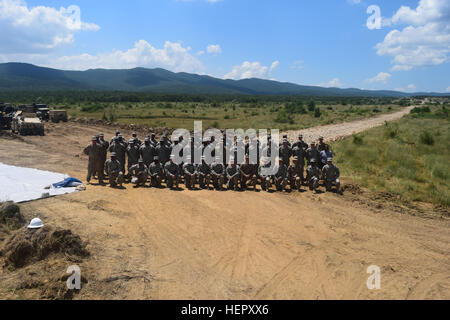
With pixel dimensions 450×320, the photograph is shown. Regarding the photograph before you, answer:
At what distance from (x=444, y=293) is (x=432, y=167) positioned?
994 cm

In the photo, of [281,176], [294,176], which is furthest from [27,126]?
[294,176]

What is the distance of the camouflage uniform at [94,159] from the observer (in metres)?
12.6

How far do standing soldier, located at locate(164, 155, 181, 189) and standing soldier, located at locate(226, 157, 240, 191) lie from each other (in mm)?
1748

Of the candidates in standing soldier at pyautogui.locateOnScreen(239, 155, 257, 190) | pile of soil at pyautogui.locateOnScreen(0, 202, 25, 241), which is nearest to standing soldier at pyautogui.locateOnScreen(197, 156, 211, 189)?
standing soldier at pyautogui.locateOnScreen(239, 155, 257, 190)

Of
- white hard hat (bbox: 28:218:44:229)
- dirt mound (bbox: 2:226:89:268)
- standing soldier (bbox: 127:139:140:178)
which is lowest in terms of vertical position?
dirt mound (bbox: 2:226:89:268)

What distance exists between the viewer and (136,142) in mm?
13672

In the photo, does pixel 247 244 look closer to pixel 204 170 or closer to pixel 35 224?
pixel 35 224

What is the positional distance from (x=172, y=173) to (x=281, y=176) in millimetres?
3776

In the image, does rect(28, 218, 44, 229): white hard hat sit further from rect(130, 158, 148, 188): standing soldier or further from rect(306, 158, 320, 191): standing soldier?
rect(306, 158, 320, 191): standing soldier

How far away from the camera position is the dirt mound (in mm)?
6645

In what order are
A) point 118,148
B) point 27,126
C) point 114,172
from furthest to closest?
point 27,126 < point 118,148 < point 114,172

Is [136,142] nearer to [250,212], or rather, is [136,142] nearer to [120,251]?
[250,212]

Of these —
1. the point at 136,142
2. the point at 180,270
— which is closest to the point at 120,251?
the point at 180,270

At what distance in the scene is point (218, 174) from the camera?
12.5 meters
